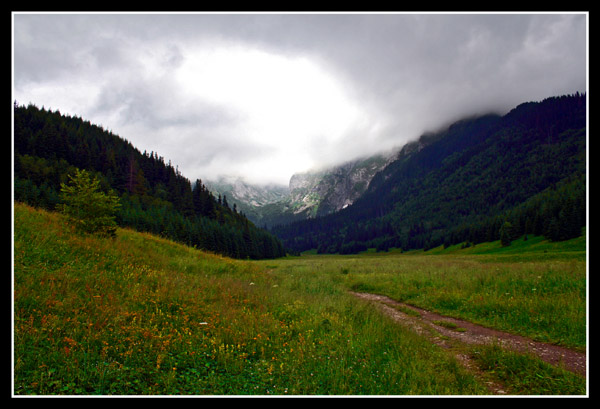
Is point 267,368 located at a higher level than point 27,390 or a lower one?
lower

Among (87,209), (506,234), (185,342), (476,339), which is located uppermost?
(87,209)

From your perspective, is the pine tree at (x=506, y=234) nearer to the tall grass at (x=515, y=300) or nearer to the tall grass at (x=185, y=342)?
the tall grass at (x=515, y=300)

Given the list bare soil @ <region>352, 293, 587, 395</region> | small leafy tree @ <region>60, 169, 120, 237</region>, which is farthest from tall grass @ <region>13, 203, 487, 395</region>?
small leafy tree @ <region>60, 169, 120, 237</region>

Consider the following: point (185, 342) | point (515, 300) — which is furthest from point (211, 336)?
point (515, 300)

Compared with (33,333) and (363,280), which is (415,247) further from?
(33,333)

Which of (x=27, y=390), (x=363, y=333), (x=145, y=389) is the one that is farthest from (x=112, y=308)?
(x=363, y=333)

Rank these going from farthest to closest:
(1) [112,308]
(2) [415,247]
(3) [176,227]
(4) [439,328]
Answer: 1. (2) [415,247]
2. (3) [176,227]
3. (4) [439,328]
4. (1) [112,308]

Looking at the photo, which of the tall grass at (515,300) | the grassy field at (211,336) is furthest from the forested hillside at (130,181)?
the grassy field at (211,336)

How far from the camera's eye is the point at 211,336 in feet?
21.4

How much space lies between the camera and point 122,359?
16.4 ft

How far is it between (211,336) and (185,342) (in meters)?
0.74

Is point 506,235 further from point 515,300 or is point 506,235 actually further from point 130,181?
point 130,181

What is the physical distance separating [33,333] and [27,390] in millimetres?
1501

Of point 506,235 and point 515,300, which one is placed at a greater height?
point 515,300
